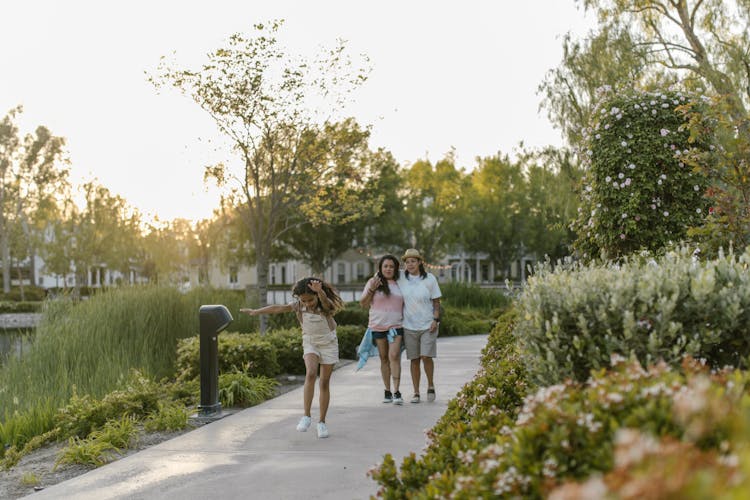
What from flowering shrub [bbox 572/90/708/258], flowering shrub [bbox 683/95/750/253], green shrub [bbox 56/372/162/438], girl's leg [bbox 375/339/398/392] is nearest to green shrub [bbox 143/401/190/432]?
green shrub [bbox 56/372/162/438]

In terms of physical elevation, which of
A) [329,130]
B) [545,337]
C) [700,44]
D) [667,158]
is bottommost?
[545,337]

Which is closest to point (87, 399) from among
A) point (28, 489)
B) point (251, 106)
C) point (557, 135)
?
point (28, 489)

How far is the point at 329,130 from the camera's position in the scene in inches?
711

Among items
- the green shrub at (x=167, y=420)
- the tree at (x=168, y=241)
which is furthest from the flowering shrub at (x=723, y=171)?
the tree at (x=168, y=241)

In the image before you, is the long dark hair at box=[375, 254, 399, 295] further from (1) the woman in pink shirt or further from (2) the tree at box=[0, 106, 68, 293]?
(2) the tree at box=[0, 106, 68, 293]

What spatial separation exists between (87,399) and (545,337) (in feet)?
18.7

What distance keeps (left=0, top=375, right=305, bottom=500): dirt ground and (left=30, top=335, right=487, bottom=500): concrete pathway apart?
0.87 feet

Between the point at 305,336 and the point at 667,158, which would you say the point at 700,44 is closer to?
the point at 667,158

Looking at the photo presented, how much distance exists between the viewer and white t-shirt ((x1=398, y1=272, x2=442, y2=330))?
9.16 meters

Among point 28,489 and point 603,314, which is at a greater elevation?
point 603,314

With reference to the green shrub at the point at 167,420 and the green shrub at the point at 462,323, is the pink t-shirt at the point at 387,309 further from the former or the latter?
the green shrub at the point at 462,323

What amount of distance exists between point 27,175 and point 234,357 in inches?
Answer: 1858

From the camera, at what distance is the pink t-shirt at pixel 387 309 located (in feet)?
30.2

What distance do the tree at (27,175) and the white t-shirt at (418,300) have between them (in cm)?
4788
